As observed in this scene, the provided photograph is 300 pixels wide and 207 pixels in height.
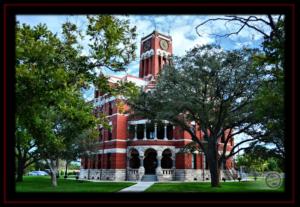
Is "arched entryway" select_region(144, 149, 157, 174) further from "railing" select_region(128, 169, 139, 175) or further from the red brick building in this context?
"railing" select_region(128, 169, 139, 175)

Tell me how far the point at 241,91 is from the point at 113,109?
58.6 ft

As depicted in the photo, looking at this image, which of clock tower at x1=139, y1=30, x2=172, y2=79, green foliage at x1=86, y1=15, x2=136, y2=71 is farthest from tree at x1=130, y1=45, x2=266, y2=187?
clock tower at x1=139, y1=30, x2=172, y2=79

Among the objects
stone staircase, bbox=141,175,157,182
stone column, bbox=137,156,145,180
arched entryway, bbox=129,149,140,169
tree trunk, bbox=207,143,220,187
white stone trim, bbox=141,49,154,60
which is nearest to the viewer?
tree trunk, bbox=207,143,220,187

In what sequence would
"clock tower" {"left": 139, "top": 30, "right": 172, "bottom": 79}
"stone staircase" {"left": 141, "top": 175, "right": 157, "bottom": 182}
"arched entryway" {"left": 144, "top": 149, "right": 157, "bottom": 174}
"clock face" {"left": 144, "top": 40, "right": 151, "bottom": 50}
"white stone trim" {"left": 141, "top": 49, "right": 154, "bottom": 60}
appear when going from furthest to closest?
"clock face" {"left": 144, "top": 40, "right": 151, "bottom": 50} → "white stone trim" {"left": 141, "top": 49, "right": 154, "bottom": 60} → "clock tower" {"left": 139, "top": 30, "right": 172, "bottom": 79} → "arched entryway" {"left": 144, "top": 149, "right": 157, "bottom": 174} → "stone staircase" {"left": 141, "top": 175, "right": 157, "bottom": 182}

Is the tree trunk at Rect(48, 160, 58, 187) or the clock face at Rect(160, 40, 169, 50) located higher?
the clock face at Rect(160, 40, 169, 50)

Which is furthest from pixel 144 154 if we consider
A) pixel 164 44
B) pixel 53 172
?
pixel 164 44

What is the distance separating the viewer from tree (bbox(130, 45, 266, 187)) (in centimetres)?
1898

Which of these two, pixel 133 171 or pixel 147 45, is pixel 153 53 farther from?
pixel 133 171

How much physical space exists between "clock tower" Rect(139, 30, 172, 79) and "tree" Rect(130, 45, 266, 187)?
1766cm

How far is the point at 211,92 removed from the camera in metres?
19.8

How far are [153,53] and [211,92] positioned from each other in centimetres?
2015

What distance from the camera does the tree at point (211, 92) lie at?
19.0 metres
